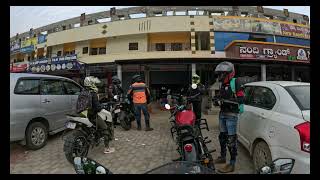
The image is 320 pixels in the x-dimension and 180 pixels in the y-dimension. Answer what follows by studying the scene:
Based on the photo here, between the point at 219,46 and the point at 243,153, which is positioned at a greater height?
the point at 219,46

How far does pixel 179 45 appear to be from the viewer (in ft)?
63.4

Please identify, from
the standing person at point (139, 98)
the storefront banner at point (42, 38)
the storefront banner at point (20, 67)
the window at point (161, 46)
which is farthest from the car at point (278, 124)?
the storefront banner at point (42, 38)

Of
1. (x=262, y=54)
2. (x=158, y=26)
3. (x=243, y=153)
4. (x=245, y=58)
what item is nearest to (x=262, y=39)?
(x=262, y=54)

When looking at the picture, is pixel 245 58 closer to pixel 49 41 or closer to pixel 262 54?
pixel 262 54

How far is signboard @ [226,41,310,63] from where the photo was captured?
15984mm

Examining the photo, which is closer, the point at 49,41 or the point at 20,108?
the point at 20,108

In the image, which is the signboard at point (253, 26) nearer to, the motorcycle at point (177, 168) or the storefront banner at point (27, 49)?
the motorcycle at point (177, 168)

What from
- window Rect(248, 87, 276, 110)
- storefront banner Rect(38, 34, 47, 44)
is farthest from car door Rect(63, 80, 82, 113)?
storefront banner Rect(38, 34, 47, 44)

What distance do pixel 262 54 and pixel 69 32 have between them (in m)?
15.6

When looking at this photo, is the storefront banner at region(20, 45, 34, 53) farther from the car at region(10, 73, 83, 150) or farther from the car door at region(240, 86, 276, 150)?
the car door at region(240, 86, 276, 150)

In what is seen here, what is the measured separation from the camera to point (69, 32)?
20797 millimetres
